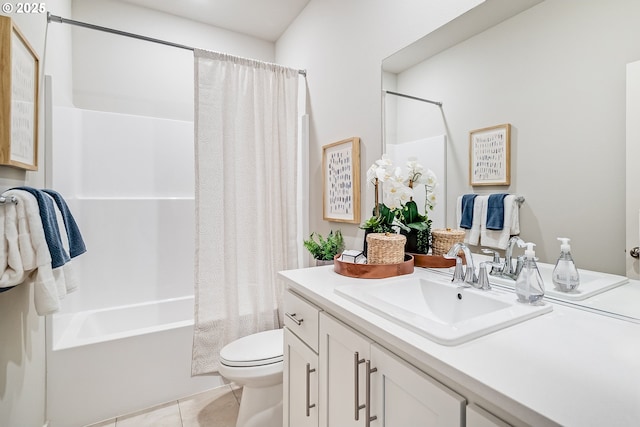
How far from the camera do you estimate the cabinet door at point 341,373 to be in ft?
2.82

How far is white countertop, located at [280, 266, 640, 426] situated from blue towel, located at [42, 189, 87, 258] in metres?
1.36

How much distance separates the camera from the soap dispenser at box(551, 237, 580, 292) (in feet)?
3.07

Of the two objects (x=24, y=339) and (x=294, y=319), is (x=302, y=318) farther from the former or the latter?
(x=24, y=339)

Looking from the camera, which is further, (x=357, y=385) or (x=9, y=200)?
(x=9, y=200)

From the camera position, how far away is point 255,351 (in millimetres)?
1648

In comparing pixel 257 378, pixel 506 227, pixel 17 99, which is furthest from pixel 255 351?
pixel 17 99

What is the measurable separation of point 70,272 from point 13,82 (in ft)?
2.67

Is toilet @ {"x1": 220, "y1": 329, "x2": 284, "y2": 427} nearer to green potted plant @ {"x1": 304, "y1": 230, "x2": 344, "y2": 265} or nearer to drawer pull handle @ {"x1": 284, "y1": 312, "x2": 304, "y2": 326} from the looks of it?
drawer pull handle @ {"x1": 284, "y1": 312, "x2": 304, "y2": 326}

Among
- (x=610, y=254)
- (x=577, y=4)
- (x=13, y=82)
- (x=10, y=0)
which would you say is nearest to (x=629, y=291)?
(x=610, y=254)

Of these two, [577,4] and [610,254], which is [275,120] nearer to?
[577,4]

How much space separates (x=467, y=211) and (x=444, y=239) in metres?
0.15

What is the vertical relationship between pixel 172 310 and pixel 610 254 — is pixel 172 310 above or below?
below

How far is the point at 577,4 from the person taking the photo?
36.9 inches

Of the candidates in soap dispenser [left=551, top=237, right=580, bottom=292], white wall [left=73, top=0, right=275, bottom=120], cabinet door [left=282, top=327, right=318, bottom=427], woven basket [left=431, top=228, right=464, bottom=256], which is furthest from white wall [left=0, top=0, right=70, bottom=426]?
soap dispenser [left=551, top=237, right=580, bottom=292]
